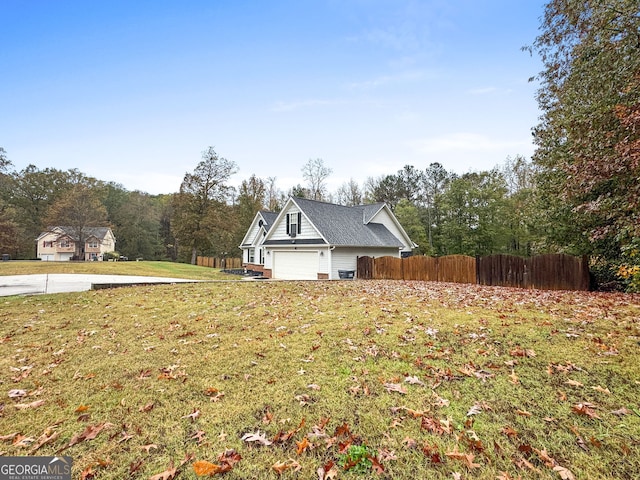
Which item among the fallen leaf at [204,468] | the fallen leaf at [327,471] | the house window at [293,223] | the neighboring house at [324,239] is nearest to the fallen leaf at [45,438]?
the fallen leaf at [204,468]

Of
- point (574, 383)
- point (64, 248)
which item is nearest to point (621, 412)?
point (574, 383)

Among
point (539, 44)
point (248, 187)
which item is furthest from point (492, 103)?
point (248, 187)

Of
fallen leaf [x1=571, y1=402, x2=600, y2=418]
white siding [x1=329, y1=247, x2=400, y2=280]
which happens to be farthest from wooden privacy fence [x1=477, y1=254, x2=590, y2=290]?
fallen leaf [x1=571, y1=402, x2=600, y2=418]

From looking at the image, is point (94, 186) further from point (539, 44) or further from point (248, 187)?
point (539, 44)

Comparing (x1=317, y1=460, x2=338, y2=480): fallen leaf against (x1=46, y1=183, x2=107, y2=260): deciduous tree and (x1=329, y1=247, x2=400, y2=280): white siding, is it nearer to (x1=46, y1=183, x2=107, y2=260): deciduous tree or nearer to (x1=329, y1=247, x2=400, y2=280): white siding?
(x1=329, y1=247, x2=400, y2=280): white siding

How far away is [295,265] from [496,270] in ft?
41.7

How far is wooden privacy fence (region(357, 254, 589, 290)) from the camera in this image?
12086 millimetres

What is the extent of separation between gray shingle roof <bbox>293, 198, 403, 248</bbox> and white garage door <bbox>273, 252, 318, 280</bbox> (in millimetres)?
1987

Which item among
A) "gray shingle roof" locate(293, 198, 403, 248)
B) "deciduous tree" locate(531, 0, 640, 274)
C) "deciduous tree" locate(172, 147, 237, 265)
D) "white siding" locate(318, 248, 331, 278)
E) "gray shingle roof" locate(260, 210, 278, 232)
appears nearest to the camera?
"deciduous tree" locate(531, 0, 640, 274)

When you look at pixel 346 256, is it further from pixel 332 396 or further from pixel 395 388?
pixel 332 396

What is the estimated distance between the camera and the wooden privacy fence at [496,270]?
12086 mm

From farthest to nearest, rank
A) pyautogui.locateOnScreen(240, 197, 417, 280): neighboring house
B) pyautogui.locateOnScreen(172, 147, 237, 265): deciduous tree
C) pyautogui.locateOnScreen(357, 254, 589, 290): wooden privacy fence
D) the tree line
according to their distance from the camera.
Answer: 1. pyautogui.locateOnScreen(172, 147, 237, 265): deciduous tree
2. pyautogui.locateOnScreen(240, 197, 417, 280): neighboring house
3. pyautogui.locateOnScreen(357, 254, 589, 290): wooden privacy fence
4. the tree line

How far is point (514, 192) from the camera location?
30828 mm

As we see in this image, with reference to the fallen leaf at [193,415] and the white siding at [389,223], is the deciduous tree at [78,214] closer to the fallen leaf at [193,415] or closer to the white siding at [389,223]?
the white siding at [389,223]
